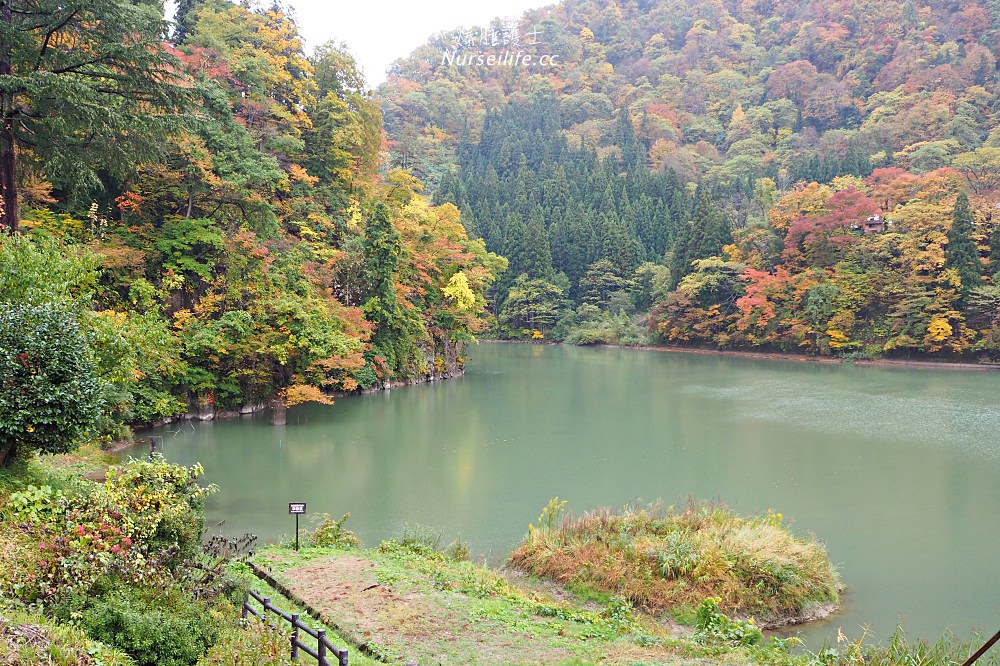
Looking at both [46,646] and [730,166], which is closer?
[46,646]

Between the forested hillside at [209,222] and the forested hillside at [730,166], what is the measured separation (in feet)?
52.9

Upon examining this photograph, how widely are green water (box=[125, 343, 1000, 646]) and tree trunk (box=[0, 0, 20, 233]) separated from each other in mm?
5652

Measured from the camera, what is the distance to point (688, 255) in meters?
42.8

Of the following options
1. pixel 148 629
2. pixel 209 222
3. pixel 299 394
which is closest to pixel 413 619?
pixel 148 629

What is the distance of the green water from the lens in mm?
9312

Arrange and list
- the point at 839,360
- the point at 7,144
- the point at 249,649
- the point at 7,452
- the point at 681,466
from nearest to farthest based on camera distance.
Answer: the point at 249,649
the point at 7,452
the point at 7,144
the point at 681,466
the point at 839,360

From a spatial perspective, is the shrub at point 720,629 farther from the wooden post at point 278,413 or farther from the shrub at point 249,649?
the wooden post at point 278,413

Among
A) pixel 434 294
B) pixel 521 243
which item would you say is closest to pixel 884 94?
pixel 521 243

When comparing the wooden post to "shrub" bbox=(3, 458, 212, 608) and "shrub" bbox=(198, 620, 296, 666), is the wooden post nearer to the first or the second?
"shrub" bbox=(3, 458, 212, 608)

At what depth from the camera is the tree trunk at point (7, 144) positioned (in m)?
10.1

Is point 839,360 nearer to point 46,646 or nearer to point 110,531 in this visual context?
point 110,531

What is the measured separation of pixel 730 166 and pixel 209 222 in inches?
1989

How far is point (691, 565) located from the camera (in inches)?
311

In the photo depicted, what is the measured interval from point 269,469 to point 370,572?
7201 mm
